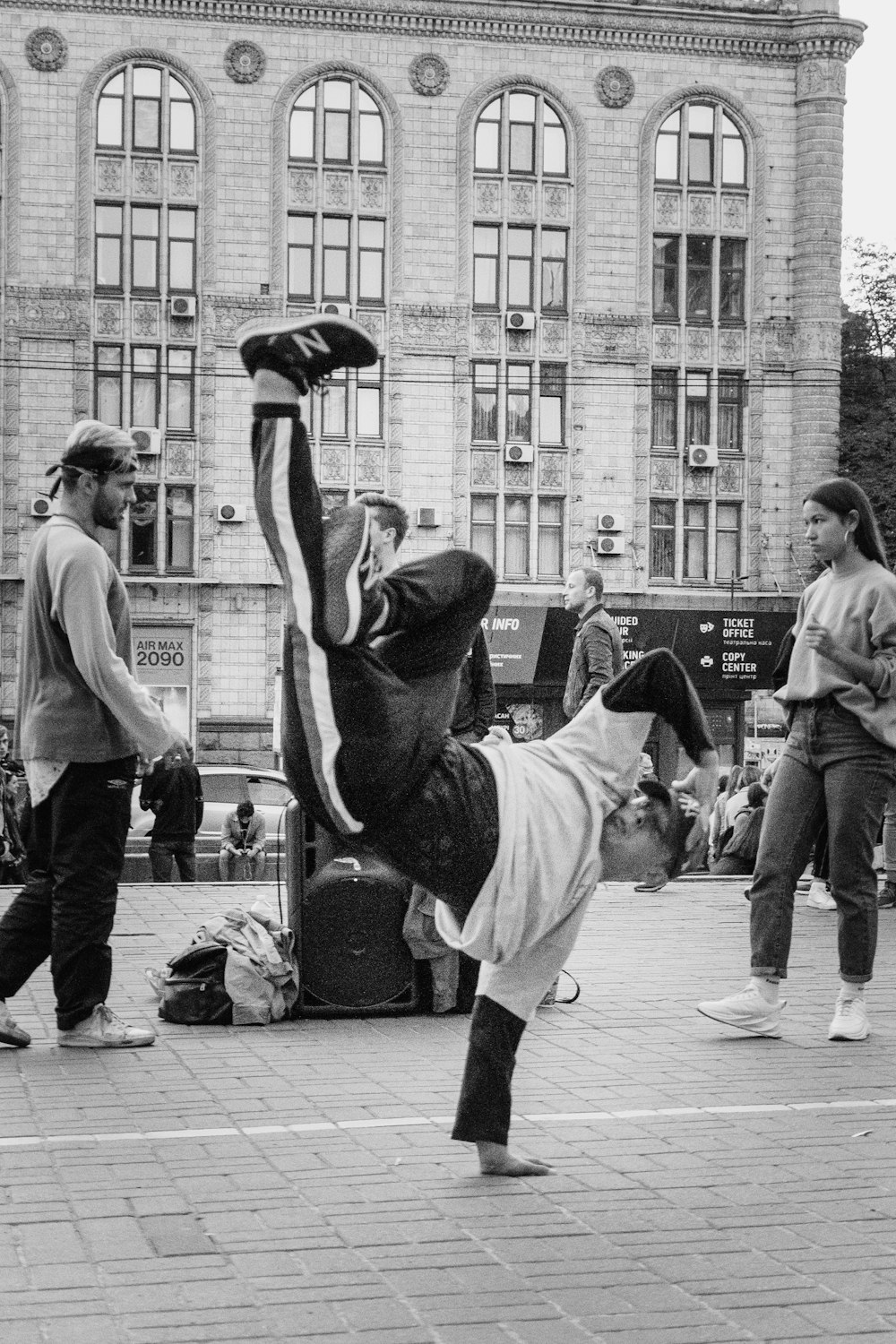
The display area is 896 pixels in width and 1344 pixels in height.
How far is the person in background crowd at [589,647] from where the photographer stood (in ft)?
37.8

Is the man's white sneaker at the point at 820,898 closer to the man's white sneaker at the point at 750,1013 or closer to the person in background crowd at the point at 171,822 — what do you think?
the man's white sneaker at the point at 750,1013

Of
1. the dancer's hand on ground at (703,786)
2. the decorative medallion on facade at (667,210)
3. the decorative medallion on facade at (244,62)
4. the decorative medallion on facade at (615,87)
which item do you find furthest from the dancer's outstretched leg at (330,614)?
the decorative medallion on facade at (615,87)

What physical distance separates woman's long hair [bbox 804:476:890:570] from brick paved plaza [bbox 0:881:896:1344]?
202 cm

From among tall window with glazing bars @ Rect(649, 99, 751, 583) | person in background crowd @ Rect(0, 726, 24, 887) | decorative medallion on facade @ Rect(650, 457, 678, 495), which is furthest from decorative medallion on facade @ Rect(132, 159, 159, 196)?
person in background crowd @ Rect(0, 726, 24, 887)

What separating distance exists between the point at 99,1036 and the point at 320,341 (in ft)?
11.6

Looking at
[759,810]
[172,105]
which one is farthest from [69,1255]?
[172,105]

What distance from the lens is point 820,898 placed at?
A: 42.8 ft

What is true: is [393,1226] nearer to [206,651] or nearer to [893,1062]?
[893,1062]

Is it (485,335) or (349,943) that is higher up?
(485,335)

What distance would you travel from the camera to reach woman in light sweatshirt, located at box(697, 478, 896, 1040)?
23.7 ft

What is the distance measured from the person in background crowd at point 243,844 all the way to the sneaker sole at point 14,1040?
511 inches

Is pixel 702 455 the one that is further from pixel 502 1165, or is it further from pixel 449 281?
pixel 502 1165

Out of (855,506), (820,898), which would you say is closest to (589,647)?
(820,898)

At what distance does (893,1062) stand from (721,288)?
1507 inches
